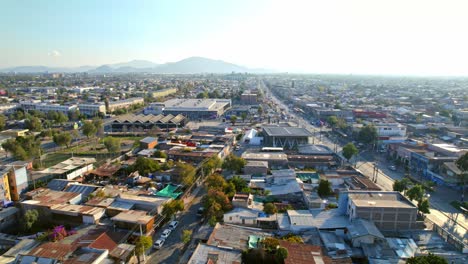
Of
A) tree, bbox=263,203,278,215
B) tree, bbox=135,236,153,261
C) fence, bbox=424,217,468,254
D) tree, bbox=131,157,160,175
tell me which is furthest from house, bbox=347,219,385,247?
tree, bbox=131,157,160,175

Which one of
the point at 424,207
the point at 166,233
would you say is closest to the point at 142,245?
the point at 166,233

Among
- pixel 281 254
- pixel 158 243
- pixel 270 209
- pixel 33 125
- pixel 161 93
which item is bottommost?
pixel 158 243

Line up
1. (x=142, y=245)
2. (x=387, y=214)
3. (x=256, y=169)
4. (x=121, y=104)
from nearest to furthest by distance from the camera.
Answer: (x=142, y=245)
(x=387, y=214)
(x=256, y=169)
(x=121, y=104)

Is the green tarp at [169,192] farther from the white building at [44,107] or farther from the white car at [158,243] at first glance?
the white building at [44,107]

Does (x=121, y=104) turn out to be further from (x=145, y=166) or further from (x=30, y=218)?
(x=30, y=218)

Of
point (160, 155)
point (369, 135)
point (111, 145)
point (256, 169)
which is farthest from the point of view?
point (369, 135)

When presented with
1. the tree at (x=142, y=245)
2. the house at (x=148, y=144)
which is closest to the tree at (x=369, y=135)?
the house at (x=148, y=144)

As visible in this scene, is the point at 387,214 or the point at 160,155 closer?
the point at 387,214
